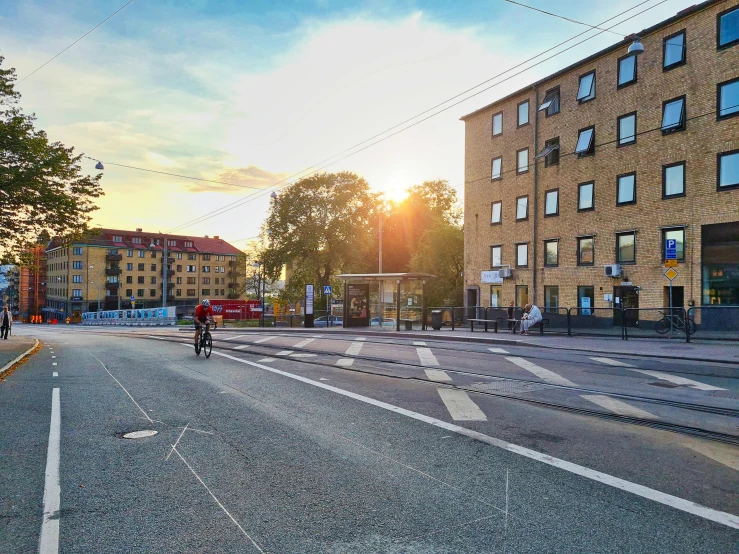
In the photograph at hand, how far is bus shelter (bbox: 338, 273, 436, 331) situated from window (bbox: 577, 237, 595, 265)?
8575mm

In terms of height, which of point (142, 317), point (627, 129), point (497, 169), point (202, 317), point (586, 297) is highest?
point (627, 129)

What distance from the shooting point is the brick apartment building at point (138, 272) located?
98.2m

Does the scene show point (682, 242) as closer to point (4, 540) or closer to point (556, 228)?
point (556, 228)

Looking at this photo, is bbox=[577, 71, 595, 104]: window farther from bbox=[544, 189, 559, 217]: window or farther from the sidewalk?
the sidewalk

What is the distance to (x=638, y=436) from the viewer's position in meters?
6.20

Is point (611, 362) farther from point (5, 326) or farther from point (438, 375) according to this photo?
point (5, 326)

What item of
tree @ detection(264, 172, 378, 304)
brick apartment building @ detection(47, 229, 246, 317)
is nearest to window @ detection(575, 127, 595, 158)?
tree @ detection(264, 172, 378, 304)

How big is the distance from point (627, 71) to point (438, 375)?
76.4ft

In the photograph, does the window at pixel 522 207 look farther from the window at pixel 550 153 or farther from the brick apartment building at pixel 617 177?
the window at pixel 550 153

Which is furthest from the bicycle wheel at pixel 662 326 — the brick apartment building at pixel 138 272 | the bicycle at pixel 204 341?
the brick apartment building at pixel 138 272

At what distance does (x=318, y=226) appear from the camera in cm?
5191

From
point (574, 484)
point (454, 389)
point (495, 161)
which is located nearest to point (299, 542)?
point (574, 484)

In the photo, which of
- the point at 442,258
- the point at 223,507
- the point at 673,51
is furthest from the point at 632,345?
the point at 442,258

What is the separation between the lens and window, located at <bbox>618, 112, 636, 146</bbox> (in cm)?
2712
